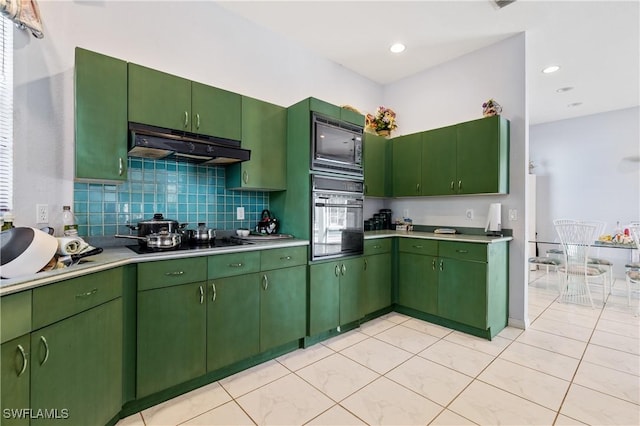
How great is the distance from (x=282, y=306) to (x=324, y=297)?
463mm

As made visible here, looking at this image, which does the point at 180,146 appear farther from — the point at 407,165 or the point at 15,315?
the point at 407,165

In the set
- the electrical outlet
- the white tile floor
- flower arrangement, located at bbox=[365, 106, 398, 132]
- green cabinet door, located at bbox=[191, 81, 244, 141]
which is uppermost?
flower arrangement, located at bbox=[365, 106, 398, 132]

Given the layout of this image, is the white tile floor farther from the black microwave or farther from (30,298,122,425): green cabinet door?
the black microwave

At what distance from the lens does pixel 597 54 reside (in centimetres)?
346

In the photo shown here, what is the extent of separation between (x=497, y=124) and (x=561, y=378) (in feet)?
7.52

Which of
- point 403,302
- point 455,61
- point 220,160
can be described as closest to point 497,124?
point 455,61

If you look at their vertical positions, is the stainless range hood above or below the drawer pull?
above

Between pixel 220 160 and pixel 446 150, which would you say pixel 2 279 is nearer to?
pixel 220 160

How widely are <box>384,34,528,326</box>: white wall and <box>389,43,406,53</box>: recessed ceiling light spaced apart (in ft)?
2.33

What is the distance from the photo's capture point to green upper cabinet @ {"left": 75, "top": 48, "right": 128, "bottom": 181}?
182 centimetres

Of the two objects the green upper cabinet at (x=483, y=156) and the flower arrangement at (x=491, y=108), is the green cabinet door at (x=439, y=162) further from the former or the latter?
the flower arrangement at (x=491, y=108)

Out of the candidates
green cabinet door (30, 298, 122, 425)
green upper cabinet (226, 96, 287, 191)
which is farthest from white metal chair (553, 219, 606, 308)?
green cabinet door (30, 298, 122, 425)

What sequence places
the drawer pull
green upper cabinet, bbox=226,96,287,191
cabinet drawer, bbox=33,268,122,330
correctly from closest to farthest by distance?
1. cabinet drawer, bbox=33,268,122,330
2. the drawer pull
3. green upper cabinet, bbox=226,96,287,191

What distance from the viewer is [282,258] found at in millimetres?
2414
